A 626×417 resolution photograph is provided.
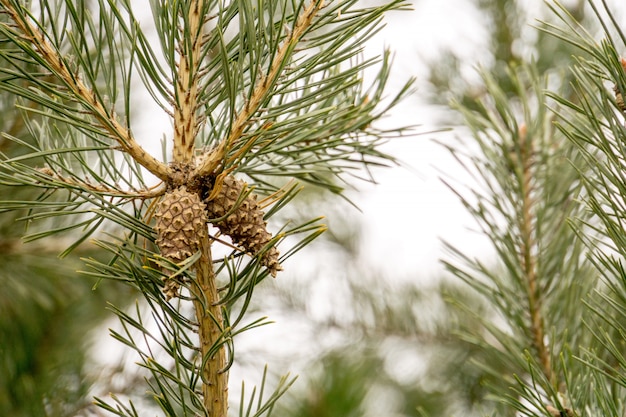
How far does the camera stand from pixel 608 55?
0.45 metres

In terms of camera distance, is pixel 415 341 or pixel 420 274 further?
pixel 420 274

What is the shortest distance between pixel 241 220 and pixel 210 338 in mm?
78

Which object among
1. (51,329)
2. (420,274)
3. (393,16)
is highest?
(393,16)

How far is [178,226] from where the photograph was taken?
446 mm

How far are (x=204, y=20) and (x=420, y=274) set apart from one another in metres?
1.20

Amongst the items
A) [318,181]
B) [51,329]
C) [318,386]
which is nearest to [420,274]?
[318,386]

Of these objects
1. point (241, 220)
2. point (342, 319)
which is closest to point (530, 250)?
point (241, 220)

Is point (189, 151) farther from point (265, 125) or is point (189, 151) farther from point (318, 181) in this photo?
point (318, 181)

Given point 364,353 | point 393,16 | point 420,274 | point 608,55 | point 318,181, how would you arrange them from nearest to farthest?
point 608,55, point 318,181, point 364,353, point 420,274, point 393,16

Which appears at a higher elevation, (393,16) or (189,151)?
(393,16)

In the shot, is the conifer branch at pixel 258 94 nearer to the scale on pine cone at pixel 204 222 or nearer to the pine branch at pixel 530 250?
the scale on pine cone at pixel 204 222

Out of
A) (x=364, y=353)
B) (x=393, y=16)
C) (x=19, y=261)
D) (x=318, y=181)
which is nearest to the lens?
(x=318, y=181)

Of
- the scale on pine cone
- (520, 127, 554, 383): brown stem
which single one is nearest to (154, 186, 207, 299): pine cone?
the scale on pine cone

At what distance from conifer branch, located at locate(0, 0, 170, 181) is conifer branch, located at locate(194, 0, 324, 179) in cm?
3
